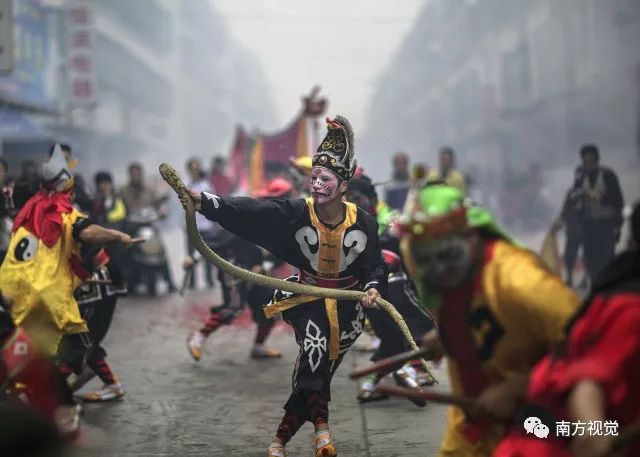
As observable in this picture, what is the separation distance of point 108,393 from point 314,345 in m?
2.39

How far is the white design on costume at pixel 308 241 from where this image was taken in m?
6.38

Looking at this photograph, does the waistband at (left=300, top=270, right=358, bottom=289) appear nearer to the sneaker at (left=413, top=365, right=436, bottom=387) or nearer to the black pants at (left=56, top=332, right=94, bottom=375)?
the black pants at (left=56, top=332, right=94, bottom=375)

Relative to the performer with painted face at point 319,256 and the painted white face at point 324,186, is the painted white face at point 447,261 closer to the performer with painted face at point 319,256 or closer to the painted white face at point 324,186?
the performer with painted face at point 319,256

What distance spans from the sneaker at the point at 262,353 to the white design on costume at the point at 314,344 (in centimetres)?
378

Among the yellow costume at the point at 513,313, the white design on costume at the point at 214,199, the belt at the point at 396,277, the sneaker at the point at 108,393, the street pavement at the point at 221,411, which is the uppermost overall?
the white design on costume at the point at 214,199

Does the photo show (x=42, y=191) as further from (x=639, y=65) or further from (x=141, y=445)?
(x=639, y=65)

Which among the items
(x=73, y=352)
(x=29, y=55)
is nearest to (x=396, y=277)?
(x=73, y=352)

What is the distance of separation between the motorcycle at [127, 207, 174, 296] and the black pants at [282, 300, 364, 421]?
30.3 feet

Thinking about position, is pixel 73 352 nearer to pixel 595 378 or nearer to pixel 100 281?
pixel 100 281

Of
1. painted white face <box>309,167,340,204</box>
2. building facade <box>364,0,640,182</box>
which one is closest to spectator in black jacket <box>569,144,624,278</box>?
painted white face <box>309,167,340,204</box>

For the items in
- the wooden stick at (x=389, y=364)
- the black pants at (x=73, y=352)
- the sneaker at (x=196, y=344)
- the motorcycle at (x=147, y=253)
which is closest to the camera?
the wooden stick at (x=389, y=364)

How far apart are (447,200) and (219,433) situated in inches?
143

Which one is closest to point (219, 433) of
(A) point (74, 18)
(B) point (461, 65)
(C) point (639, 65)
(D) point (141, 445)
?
(D) point (141, 445)

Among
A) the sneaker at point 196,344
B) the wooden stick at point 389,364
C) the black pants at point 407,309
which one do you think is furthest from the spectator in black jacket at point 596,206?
the wooden stick at point 389,364
